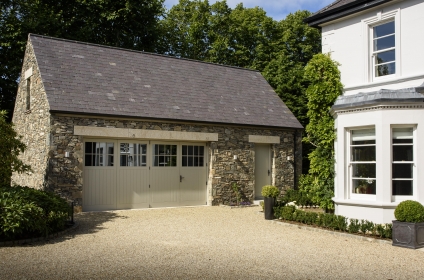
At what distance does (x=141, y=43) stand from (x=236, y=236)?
21898 mm

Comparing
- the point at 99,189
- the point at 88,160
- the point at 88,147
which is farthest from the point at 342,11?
the point at 99,189

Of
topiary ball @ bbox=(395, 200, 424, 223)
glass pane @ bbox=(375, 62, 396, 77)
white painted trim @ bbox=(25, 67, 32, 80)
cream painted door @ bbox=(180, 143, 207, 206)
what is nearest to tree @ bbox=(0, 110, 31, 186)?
white painted trim @ bbox=(25, 67, 32, 80)

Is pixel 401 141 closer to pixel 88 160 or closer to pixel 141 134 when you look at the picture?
pixel 141 134

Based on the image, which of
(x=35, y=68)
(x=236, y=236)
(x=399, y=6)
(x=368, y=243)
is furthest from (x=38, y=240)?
(x=399, y=6)

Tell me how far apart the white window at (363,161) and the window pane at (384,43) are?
2532mm

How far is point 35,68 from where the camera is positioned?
15.7 m

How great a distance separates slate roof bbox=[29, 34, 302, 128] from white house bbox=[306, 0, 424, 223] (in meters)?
5.75

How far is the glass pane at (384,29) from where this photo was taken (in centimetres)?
1211

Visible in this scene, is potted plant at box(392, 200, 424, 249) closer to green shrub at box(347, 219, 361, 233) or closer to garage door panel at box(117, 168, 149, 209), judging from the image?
green shrub at box(347, 219, 361, 233)

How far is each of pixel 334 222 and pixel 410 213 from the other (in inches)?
87.7

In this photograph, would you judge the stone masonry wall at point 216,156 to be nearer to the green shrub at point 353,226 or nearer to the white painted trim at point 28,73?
the white painted trim at point 28,73

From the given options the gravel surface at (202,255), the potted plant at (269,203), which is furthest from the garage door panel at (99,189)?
the potted plant at (269,203)

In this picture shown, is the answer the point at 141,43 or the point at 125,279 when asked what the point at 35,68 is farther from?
the point at 141,43

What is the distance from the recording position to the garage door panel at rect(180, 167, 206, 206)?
16719 mm
